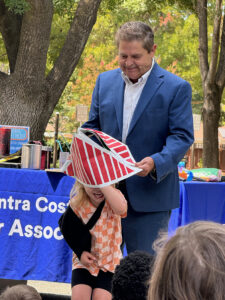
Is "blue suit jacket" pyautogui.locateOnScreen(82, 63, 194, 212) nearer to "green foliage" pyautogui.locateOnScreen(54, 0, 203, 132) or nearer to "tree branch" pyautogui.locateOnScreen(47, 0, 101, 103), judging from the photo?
"tree branch" pyautogui.locateOnScreen(47, 0, 101, 103)

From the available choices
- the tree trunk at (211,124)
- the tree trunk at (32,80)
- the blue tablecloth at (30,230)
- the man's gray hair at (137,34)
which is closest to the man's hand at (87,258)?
the man's gray hair at (137,34)

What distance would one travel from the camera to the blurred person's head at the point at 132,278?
218 cm

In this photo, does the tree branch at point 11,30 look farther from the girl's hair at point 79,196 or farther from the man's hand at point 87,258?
the man's hand at point 87,258

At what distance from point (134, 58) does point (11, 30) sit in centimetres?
689

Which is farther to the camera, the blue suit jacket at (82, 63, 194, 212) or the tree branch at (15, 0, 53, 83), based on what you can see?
the tree branch at (15, 0, 53, 83)

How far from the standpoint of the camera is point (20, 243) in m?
4.59

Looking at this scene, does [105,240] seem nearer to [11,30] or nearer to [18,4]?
[18,4]

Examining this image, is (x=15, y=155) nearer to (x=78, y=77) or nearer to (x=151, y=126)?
(x=151, y=126)

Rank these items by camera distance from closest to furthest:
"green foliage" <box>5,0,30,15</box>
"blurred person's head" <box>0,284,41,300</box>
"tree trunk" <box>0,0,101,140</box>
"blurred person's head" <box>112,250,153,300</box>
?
"blurred person's head" <box>112,250,153,300</box>
"blurred person's head" <box>0,284,41,300</box>
"green foliage" <box>5,0,30,15</box>
"tree trunk" <box>0,0,101,140</box>

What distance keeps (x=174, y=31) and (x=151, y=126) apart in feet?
82.9

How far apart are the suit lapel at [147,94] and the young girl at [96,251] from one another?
47 cm

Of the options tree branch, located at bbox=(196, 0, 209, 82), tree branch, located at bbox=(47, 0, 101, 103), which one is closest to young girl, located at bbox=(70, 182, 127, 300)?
tree branch, located at bbox=(47, 0, 101, 103)

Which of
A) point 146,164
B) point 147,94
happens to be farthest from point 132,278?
point 147,94

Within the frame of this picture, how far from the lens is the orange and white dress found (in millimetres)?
3184
